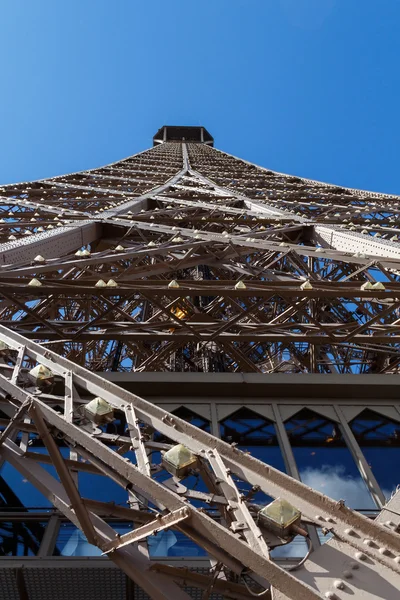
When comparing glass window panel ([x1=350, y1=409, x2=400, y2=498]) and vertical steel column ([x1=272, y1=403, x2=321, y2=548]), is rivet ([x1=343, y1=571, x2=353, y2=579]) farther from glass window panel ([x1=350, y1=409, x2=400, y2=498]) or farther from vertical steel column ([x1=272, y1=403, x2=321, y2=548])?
glass window panel ([x1=350, y1=409, x2=400, y2=498])

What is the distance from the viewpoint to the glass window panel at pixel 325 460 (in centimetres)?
649

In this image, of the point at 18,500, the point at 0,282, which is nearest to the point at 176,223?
the point at 0,282

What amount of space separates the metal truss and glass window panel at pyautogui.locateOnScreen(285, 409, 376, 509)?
9.94ft

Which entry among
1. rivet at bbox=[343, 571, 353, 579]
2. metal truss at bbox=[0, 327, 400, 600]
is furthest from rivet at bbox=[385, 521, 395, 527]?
rivet at bbox=[343, 571, 353, 579]

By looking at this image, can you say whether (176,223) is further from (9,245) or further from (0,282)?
(0,282)

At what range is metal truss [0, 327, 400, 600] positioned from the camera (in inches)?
111

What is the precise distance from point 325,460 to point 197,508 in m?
3.83

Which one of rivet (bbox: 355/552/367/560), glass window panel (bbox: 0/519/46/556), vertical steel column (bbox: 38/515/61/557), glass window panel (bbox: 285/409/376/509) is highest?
rivet (bbox: 355/552/367/560)

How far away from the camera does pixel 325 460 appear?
22.9 ft

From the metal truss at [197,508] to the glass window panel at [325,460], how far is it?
3.03m

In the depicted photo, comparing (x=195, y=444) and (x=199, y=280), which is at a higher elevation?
(x=199, y=280)

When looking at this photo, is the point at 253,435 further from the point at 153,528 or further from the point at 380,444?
the point at 153,528

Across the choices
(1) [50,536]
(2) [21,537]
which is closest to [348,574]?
(1) [50,536]

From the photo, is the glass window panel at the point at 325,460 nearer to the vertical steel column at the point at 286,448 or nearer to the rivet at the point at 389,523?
the vertical steel column at the point at 286,448
